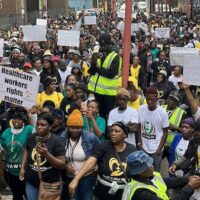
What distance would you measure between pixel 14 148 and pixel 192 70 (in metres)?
2.46

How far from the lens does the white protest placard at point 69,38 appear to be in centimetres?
1414

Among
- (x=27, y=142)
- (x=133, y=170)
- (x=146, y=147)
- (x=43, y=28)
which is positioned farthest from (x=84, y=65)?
(x=133, y=170)

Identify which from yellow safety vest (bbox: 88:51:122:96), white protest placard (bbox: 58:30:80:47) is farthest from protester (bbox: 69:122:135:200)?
white protest placard (bbox: 58:30:80:47)

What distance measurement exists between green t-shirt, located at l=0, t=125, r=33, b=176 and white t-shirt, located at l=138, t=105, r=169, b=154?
1520 mm

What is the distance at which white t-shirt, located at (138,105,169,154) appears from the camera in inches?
271

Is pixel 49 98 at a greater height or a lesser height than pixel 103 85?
lesser

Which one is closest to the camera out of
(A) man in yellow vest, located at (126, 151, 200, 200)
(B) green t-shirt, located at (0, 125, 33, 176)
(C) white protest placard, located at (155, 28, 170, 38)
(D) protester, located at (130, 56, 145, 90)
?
(A) man in yellow vest, located at (126, 151, 200, 200)

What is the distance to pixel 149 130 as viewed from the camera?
6973 millimetres

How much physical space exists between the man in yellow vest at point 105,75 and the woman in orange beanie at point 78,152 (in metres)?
2.83

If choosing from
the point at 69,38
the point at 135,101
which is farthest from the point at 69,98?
the point at 69,38

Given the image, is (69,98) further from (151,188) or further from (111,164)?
(151,188)

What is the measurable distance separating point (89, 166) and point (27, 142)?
808 millimetres

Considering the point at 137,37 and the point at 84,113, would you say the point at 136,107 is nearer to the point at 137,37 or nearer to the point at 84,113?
the point at 84,113

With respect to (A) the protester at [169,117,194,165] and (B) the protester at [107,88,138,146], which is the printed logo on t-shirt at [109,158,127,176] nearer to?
(A) the protester at [169,117,194,165]
